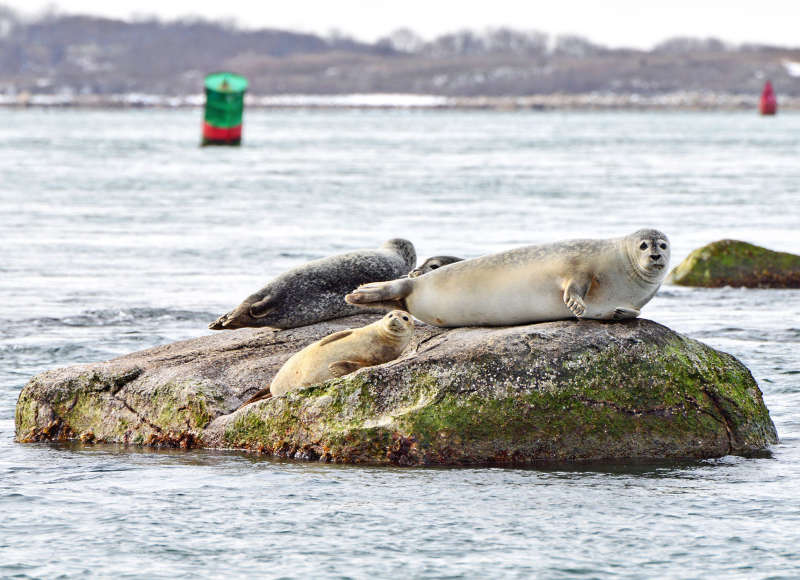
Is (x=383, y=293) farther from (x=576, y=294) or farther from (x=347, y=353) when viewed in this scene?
(x=576, y=294)

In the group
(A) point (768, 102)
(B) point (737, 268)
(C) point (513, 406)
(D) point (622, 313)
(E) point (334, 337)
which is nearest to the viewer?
(C) point (513, 406)

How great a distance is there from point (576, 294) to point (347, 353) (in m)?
1.44

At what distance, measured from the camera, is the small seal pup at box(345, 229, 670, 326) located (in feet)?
27.9

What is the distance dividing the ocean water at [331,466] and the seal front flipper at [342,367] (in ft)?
2.28

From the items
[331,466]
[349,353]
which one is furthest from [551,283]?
[331,466]

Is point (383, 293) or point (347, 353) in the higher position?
point (383, 293)

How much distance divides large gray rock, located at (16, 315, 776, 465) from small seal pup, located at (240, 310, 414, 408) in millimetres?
168

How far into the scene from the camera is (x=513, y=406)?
7973 mm

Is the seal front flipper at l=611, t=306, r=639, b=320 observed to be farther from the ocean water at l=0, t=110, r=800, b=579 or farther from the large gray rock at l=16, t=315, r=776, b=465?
the ocean water at l=0, t=110, r=800, b=579

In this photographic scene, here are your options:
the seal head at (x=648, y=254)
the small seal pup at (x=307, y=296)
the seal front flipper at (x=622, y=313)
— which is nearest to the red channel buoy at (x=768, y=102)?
the small seal pup at (x=307, y=296)

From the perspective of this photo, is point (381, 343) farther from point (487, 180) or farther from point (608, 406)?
point (487, 180)

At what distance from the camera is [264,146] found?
75125mm

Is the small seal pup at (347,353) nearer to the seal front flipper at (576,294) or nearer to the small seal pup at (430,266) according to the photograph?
the small seal pup at (430,266)

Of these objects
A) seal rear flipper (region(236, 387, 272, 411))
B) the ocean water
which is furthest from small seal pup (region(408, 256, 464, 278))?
the ocean water
